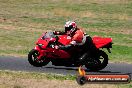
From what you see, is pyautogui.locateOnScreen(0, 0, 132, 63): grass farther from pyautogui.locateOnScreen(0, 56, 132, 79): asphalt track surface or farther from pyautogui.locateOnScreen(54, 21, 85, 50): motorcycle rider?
pyautogui.locateOnScreen(54, 21, 85, 50): motorcycle rider

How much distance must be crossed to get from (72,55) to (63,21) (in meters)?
21.4

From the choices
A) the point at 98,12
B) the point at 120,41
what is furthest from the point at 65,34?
the point at 98,12

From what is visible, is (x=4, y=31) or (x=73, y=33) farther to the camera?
(x=4, y=31)

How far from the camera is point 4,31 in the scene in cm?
2992

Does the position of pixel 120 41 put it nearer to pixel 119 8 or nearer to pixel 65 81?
pixel 65 81

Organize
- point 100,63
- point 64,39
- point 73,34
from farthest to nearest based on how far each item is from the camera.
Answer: point 64,39
point 100,63
point 73,34

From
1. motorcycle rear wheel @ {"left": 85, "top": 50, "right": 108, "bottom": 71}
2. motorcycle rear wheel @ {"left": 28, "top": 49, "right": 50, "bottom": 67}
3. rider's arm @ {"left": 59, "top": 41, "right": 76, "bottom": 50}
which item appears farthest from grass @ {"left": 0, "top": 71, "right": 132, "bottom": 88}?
motorcycle rear wheel @ {"left": 85, "top": 50, "right": 108, "bottom": 71}

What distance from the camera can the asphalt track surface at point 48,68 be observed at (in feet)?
56.0

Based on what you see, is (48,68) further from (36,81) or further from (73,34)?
(36,81)

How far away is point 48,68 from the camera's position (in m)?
17.7

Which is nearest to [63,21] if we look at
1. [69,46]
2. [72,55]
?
[72,55]

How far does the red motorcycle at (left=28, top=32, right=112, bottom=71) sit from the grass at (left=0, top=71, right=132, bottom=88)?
1851 mm

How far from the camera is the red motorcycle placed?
1769 centimetres

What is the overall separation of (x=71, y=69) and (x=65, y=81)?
306cm
